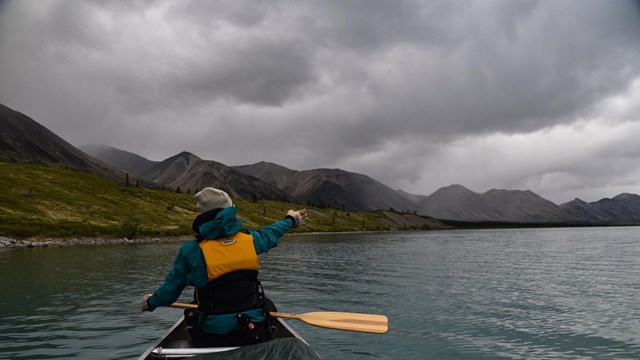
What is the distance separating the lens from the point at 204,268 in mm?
7691

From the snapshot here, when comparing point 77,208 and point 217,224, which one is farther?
point 77,208

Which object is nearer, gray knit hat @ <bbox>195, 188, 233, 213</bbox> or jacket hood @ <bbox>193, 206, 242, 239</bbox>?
jacket hood @ <bbox>193, 206, 242, 239</bbox>

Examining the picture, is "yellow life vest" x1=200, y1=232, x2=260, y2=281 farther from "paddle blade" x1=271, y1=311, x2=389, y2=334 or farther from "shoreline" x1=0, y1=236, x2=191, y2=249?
"shoreline" x1=0, y1=236, x2=191, y2=249

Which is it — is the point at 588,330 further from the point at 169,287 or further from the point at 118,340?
the point at 118,340

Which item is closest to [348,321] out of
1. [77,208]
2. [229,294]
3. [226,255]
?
[229,294]

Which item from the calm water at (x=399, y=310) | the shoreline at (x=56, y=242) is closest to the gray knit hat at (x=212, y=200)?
the calm water at (x=399, y=310)

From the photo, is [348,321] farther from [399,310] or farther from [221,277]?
[399,310]

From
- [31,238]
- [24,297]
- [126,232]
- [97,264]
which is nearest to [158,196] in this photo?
[126,232]

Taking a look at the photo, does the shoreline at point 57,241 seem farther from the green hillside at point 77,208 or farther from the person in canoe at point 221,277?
the person in canoe at point 221,277

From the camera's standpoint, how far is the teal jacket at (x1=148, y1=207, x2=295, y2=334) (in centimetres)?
761

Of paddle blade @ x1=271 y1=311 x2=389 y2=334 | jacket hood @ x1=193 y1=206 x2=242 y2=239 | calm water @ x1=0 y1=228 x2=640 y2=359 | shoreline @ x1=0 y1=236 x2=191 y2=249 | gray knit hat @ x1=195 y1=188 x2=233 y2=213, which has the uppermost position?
gray knit hat @ x1=195 y1=188 x2=233 y2=213

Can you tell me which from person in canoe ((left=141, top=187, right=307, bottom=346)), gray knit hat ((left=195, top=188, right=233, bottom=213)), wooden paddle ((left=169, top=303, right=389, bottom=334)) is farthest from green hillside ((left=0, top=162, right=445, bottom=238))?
gray knit hat ((left=195, top=188, right=233, bottom=213))

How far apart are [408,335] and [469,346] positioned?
2665mm

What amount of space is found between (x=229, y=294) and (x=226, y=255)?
0.77 meters
